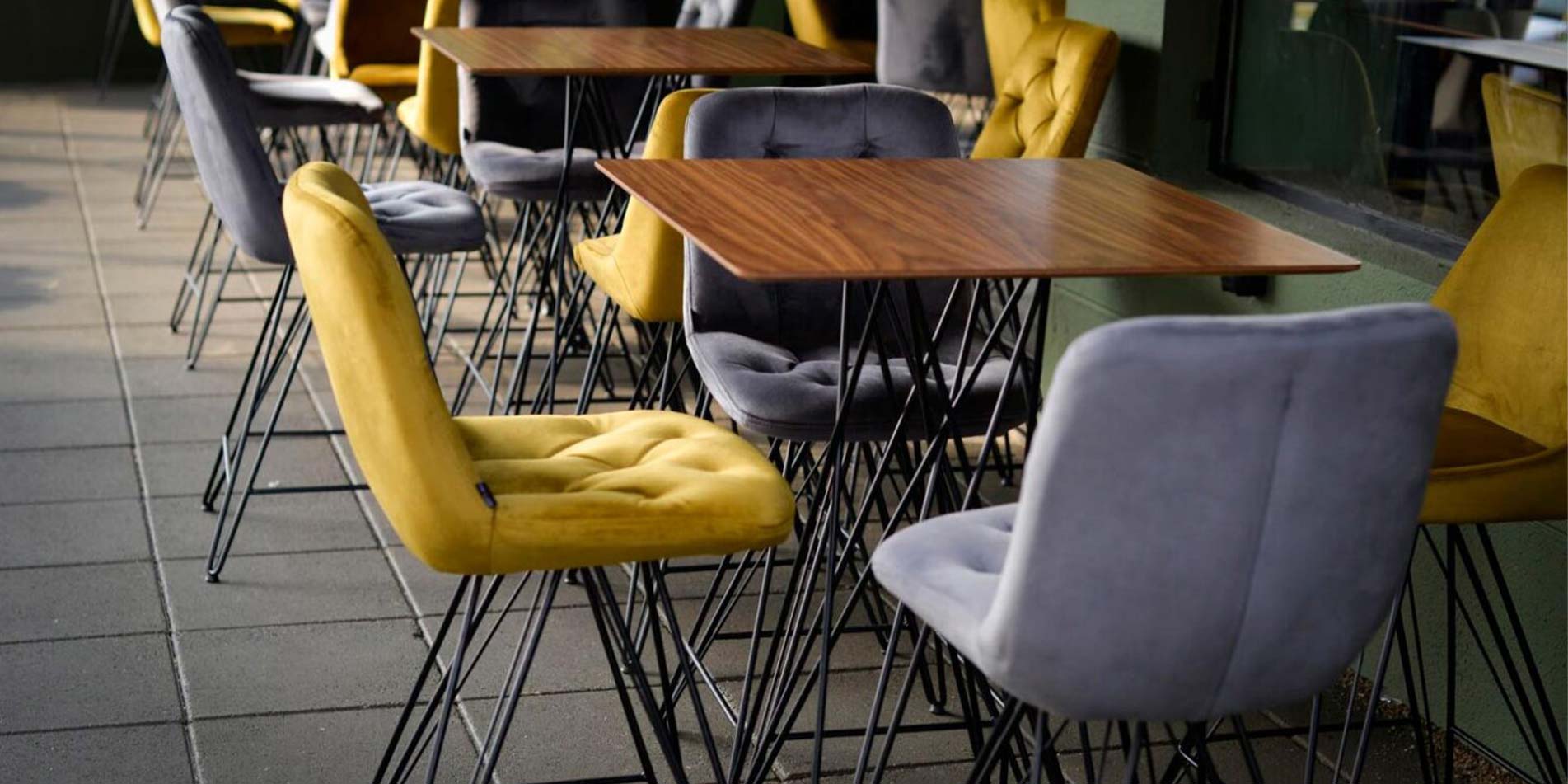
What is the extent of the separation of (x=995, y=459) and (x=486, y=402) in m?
1.43

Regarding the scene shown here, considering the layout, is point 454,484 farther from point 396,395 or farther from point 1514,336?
point 1514,336

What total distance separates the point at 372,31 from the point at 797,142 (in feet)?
11.2

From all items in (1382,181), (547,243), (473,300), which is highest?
(1382,181)

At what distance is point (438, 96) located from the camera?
542cm

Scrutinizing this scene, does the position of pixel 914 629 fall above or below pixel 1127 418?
below

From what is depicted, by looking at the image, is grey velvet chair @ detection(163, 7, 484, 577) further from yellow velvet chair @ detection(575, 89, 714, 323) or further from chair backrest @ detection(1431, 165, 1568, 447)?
chair backrest @ detection(1431, 165, 1568, 447)

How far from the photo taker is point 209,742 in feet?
10.2

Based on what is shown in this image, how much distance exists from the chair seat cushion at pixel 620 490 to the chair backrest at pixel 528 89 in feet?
8.43

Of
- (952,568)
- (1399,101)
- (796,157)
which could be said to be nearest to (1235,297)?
(1399,101)

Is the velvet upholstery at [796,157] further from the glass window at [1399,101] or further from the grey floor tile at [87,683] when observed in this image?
the grey floor tile at [87,683]

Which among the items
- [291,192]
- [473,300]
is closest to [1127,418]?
[291,192]

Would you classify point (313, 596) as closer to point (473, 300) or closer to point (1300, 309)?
point (1300, 309)

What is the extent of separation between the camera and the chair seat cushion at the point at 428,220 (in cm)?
416

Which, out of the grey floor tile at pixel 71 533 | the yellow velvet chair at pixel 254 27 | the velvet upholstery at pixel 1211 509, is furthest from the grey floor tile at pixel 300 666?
the yellow velvet chair at pixel 254 27
